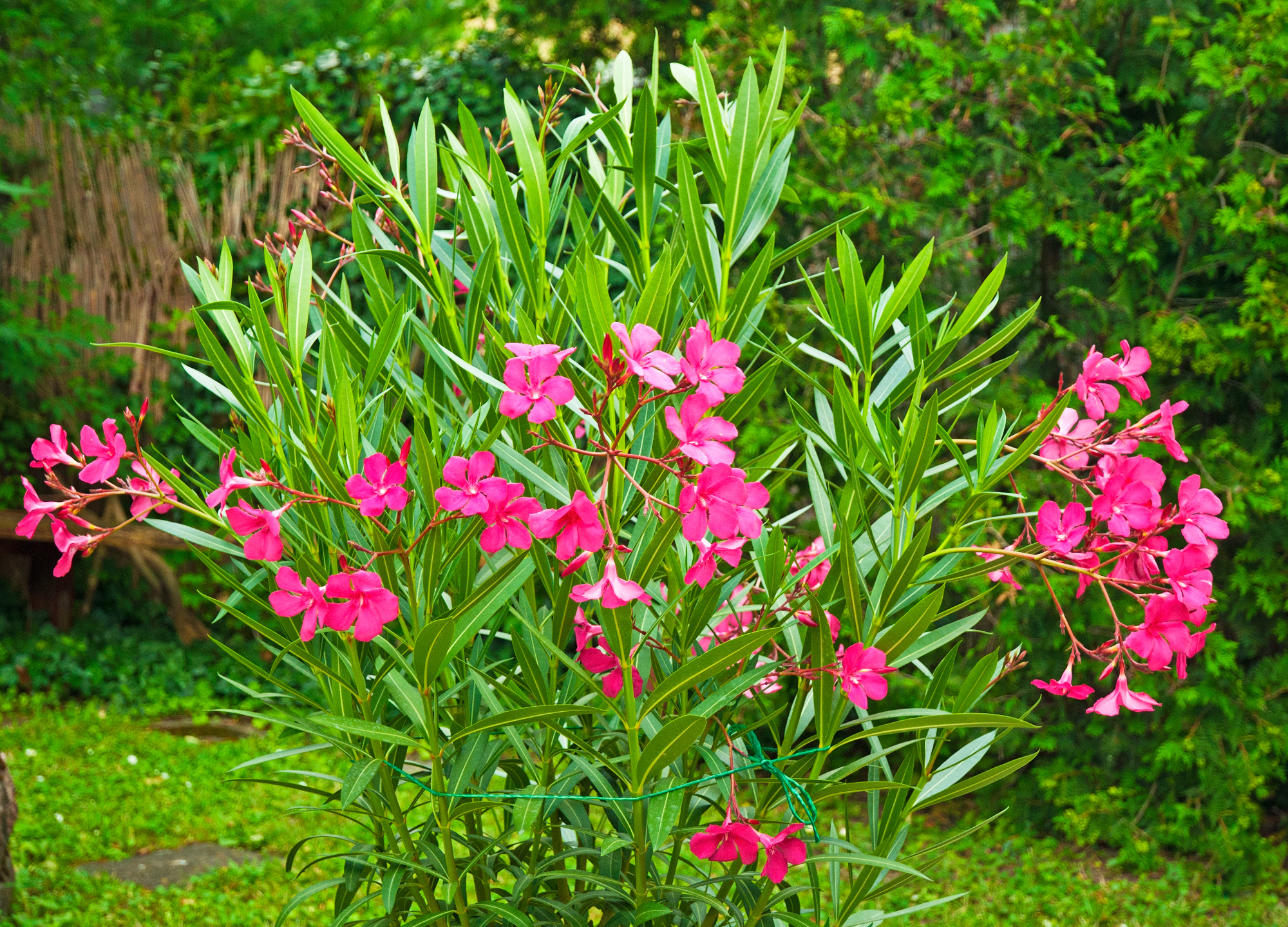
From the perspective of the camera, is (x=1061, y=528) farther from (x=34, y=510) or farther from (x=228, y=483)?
(x=34, y=510)

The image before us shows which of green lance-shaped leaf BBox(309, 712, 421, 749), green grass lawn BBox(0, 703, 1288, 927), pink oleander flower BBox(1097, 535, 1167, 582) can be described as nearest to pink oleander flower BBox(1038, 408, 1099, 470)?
pink oleander flower BBox(1097, 535, 1167, 582)

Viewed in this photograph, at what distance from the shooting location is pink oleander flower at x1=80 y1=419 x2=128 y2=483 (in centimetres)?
102

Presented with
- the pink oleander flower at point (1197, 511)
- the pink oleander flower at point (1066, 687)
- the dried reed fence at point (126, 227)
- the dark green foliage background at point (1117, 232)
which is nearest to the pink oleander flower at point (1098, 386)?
the pink oleander flower at point (1197, 511)

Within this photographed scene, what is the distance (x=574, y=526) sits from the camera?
0.83 metres

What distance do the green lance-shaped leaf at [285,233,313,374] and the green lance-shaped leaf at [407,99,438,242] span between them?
0.13 metres

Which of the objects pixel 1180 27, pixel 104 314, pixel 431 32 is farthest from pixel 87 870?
pixel 431 32

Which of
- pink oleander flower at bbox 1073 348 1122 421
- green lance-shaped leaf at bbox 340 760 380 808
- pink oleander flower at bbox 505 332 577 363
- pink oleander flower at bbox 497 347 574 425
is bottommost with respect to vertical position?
green lance-shaped leaf at bbox 340 760 380 808

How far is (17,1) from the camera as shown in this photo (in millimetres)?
5715

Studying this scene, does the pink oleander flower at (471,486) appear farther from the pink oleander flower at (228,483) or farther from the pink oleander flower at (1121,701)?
the pink oleander flower at (1121,701)

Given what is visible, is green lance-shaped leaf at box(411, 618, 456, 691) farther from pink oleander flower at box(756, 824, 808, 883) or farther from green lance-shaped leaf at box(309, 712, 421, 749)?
pink oleander flower at box(756, 824, 808, 883)

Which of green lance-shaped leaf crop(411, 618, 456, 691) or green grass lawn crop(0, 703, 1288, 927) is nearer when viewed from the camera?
green lance-shaped leaf crop(411, 618, 456, 691)

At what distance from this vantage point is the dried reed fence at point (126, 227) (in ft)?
16.9

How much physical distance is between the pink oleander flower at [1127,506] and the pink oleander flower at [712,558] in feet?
1.12

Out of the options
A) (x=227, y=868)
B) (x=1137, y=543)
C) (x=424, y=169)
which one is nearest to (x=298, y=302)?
(x=424, y=169)
